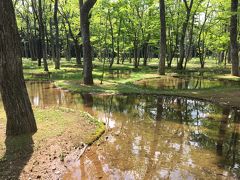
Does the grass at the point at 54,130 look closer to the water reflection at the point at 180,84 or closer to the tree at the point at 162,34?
the water reflection at the point at 180,84

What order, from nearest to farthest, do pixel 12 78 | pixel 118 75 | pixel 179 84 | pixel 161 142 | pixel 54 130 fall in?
pixel 12 78 < pixel 161 142 < pixel 54 130 < pixel 179 84 < pixel 118 75

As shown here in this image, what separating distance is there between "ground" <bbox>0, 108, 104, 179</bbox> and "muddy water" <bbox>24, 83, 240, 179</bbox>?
34cm

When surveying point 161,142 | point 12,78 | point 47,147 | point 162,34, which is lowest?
point 161,142

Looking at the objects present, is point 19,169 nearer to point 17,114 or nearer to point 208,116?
point 17,114

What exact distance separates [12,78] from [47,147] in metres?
1.89

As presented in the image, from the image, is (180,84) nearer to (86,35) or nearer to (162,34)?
(162,34)

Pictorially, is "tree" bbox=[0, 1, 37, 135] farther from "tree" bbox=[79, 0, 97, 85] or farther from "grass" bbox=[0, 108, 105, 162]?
"tree" bbox=[79, 0, 97, 85]

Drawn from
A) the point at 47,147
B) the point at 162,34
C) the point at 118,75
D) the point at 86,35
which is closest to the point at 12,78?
the point at 47,147

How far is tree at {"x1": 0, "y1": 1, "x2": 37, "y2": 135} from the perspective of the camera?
21.3 feet

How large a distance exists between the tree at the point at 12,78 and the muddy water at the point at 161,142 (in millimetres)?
1939

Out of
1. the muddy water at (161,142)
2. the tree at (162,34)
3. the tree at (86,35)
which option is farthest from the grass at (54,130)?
the tree at (162,34)

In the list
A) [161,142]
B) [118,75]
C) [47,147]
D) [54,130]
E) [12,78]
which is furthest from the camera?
[118,75]

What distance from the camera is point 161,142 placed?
7.52 m

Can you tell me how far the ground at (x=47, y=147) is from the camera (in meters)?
5.59
